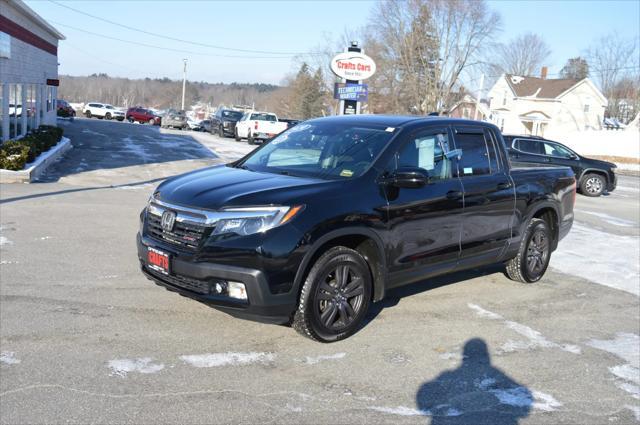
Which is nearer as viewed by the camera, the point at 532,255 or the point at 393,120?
the point at 393,120

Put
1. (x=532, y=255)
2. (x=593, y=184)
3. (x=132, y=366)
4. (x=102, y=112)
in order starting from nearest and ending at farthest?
(x=132, y=366), (x=532, y=255), (x=593, y=184), (x=102, y=112)

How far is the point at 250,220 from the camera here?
4578 mm

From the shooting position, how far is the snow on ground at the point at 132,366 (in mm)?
4273

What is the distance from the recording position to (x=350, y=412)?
3.91 meters

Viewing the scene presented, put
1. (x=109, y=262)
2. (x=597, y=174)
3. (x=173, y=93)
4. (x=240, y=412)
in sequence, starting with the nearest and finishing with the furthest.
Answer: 1. (x=240, y=412)
2. (x=109, y=262)
3. (x=597, y=174)
4. (x=173, y=93)

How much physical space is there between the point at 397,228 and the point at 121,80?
181059mm

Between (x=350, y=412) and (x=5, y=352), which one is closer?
(x=350, y=412)

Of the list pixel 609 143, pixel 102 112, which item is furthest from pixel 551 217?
pixel 102 112

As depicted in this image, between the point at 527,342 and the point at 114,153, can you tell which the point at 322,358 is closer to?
the point at 527,342

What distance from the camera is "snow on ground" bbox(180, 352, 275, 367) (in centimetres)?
451

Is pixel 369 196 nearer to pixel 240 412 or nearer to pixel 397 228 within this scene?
pixel 397 228

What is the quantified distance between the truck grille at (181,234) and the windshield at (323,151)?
1.14 metres

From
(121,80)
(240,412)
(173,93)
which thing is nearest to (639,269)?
(240,412)

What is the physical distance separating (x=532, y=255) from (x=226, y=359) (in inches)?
171
